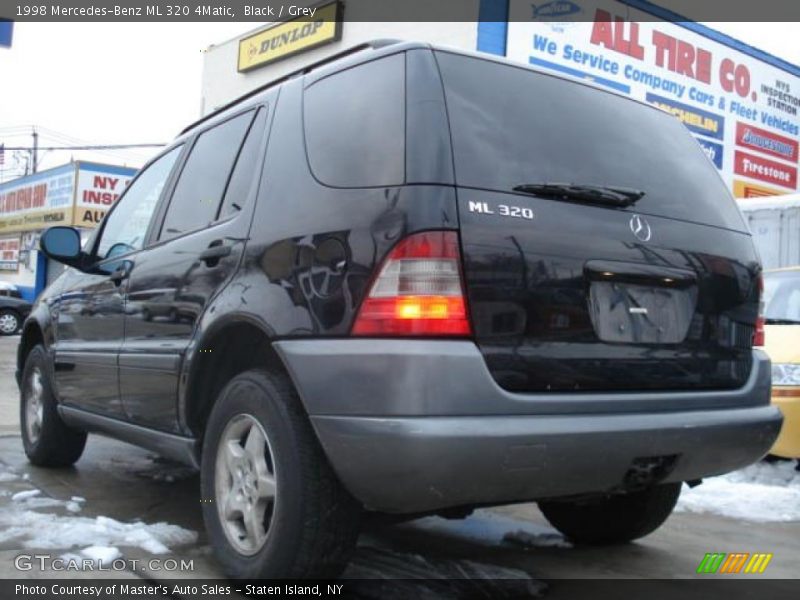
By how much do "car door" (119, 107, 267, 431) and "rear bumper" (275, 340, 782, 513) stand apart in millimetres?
748

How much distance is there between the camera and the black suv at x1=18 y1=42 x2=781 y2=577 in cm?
247

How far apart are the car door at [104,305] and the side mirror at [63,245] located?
0.11 meters

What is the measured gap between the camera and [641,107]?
3.36 meters

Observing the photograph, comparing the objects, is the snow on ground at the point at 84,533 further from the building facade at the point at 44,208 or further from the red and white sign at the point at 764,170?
the building facade at the point at 44,208

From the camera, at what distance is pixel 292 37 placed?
18.2 m

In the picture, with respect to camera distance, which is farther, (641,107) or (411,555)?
(411,555)

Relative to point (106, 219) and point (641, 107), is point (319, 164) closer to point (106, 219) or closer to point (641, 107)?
point (641, 107)

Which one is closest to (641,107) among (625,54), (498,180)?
(498,180)

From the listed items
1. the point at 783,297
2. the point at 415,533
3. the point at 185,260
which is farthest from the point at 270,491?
the point at 783,297

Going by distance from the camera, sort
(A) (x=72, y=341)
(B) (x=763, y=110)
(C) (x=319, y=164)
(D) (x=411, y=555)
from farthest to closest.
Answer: (B) (x=763, y=110) → (A) (x=72, y=341) → (D) (x=411, y=555) → (C) (x=319, y=164)

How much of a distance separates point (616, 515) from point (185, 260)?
2295 mm

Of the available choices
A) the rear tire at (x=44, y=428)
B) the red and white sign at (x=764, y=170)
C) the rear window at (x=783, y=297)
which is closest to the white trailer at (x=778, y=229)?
the rear window at (x=783, y=297)

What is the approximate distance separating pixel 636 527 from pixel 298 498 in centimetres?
189

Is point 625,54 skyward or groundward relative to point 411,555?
skyward
